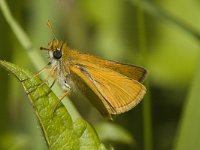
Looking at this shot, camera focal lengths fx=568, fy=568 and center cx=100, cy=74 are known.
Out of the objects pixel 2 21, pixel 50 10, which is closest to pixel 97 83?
pixel 2 21

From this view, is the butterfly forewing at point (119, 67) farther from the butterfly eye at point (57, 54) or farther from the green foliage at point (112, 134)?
the green foliage at point (112, 134)

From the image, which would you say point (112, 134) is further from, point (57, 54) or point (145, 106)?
point (57, 54)

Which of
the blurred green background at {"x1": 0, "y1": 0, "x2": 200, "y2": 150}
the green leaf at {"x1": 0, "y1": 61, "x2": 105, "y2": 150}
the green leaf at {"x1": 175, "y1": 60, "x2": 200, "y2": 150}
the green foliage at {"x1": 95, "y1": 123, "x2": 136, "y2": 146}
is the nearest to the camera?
the green leaf at {"x1": 0, "y1": 61, "x2": 105, "y2": 150}

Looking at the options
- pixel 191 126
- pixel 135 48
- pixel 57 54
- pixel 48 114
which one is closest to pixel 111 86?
pixel 57 54

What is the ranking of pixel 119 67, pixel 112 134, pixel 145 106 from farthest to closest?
1. pixel 112 134
2. pixel 145 106
3. pixel 119 67

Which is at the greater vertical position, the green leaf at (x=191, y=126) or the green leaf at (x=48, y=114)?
the green leaf at (x=48, y=114)

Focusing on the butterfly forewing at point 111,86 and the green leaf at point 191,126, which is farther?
the green leaf at point 191,126

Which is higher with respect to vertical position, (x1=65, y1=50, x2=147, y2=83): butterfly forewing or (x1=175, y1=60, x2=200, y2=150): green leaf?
(x1=65, y1=50, x2=147, y2=83): butterfly forewing

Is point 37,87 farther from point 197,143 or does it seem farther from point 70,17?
point 70,17

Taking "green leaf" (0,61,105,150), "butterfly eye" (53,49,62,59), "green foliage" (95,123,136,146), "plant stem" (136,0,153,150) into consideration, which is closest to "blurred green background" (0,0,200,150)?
"green foliage" (95,123,136,146)

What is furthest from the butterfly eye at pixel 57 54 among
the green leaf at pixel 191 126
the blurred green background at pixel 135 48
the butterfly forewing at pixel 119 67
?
the blurred green background at pixel 135 48

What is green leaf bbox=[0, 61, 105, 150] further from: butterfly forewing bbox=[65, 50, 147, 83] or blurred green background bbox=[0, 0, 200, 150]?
blurred green background bbox=[0, 0, 200, 150]
